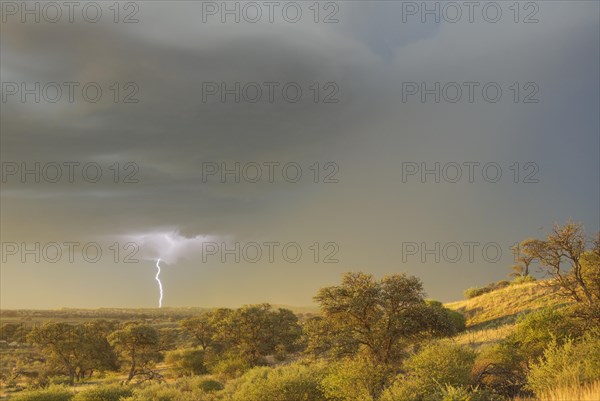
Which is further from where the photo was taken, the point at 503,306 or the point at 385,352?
the point at 503,306

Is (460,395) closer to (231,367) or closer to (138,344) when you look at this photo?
(231,367)

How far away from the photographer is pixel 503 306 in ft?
197

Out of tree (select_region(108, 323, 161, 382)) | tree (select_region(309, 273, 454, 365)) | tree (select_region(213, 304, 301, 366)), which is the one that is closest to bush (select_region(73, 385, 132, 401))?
tree (select_region(309, 273, 454, 365))

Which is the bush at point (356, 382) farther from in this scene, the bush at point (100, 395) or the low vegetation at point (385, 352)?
the bush at point (100, 395)

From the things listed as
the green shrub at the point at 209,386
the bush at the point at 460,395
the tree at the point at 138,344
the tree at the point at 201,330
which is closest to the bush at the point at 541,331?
the bush at the point at 460,395

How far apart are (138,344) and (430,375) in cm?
4111

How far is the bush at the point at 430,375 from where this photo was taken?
19875mm

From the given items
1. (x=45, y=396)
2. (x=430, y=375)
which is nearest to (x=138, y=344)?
(x=45, y=396)

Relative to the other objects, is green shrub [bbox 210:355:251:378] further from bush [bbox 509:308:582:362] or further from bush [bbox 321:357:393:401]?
bush [bbox 509:308:582:362]

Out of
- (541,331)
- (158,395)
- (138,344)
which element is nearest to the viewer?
(541,331)

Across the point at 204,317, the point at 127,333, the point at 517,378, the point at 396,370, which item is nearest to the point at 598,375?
the point at 517,378

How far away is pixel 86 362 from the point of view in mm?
60406

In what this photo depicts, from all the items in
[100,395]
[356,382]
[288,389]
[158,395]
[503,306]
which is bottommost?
[158,395]

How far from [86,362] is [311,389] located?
149ft
